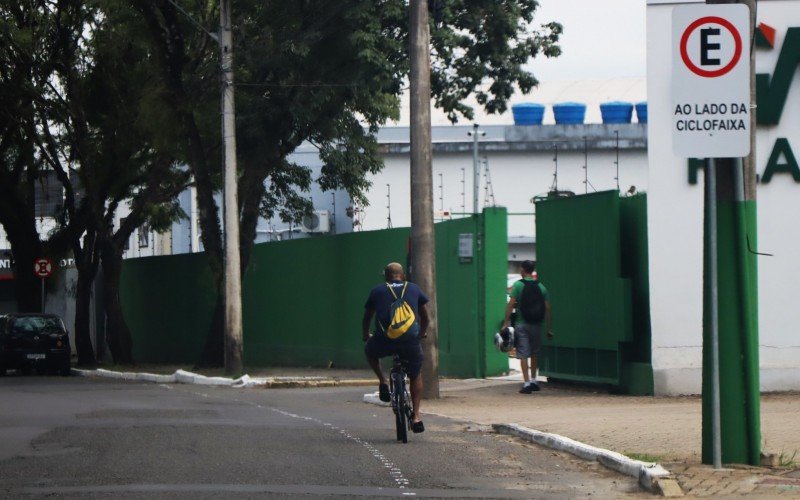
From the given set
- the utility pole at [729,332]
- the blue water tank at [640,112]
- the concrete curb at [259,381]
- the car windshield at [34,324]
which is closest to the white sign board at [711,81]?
the utility pole at [729,332]

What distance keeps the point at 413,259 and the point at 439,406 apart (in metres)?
2.02

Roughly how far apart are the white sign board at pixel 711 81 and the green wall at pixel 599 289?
294 inches

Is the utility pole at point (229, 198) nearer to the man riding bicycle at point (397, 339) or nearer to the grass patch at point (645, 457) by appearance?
the man riding bicycle at point (397, 339)

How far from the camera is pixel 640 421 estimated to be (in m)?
13.4

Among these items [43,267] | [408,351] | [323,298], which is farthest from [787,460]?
[43,267]

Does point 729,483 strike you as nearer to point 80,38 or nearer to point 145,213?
point 80,38

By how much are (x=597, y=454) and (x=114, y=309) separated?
2624 centimetres

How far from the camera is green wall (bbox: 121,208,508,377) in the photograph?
842 inches

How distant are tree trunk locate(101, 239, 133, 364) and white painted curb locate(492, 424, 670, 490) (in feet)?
74.6

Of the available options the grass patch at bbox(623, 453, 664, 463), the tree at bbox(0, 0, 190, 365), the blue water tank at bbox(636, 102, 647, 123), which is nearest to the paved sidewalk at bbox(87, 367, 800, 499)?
the grass patch at bbox(623, 453, 664, 463)

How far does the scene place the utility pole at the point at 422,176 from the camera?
17.5 m

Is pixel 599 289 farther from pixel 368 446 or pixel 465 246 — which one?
pixel 368 446

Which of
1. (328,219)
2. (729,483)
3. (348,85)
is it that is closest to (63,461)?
(729,483)

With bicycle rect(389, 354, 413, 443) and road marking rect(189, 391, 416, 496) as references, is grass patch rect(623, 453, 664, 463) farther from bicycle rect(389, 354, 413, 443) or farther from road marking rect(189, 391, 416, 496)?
bicycle rect(389, 354, 413, 443)
